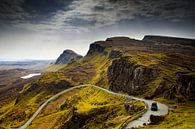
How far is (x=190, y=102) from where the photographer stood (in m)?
88.4

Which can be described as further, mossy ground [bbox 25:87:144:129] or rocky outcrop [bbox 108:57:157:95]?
rocky outcrop [bbox 108:57:157:95]

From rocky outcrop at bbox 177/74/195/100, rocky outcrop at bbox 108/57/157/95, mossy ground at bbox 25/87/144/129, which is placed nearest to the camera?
mossy ground at bbox 25/87/144/129

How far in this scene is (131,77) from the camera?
490 feet

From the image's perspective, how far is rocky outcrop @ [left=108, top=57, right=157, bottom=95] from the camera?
13425cm

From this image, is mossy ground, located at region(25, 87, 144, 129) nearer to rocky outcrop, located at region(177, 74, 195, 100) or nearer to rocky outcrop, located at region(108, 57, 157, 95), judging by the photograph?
rocky outcrop, located at region(108, 57, 157, 95)

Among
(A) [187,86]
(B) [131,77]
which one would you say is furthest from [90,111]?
(B) [131,77]

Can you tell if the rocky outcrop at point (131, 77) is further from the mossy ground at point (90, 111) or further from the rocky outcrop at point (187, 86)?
the rocky outcrop at point (187, 86)

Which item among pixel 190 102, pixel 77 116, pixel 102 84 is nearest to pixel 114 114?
pixel 77 116

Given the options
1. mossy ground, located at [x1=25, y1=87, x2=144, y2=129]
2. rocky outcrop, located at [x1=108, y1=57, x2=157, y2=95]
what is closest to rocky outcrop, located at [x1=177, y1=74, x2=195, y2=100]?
mossy ground, located at [x1=25, y1=87, x2=144, y2=129]

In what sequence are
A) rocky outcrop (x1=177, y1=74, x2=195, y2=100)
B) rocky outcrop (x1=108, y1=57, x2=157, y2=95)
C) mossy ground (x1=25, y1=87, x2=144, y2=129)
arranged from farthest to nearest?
rocky outcrop (x1=108, y1=57, x2=157, y2=95)
rocky outcrop (x1=177, y1=74, x2=195, y2=100)
mossy ground (x1=25, y1=87, x2=144, y2=129)

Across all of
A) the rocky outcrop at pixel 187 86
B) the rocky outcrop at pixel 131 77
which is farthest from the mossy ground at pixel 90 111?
the rocky outcrop at pixel 187 86

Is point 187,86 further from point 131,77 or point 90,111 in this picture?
point 131,77

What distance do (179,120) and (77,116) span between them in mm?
52538

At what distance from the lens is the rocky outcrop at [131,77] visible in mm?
134250
